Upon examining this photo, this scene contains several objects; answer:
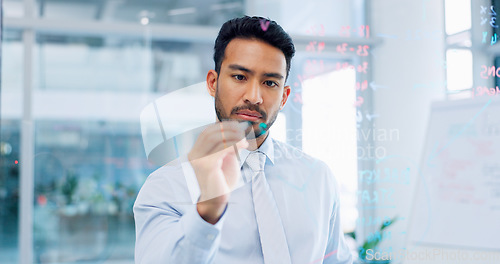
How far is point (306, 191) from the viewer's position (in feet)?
3.94

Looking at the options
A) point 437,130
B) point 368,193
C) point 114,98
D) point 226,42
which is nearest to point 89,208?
point 114,98

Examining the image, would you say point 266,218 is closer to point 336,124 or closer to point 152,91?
point 336,124

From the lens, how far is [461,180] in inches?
49.2

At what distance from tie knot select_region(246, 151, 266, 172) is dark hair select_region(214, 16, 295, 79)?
0.24 metres

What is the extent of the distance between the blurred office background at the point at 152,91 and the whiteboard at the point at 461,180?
217 mm

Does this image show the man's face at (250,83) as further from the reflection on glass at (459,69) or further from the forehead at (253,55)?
the reflection on glass at (459,69)

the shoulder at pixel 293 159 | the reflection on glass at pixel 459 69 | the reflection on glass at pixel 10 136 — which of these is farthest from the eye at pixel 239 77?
the reflection on glass at pixel 10 136

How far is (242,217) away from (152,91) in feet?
4.70

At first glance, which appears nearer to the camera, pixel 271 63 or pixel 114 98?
pixel 271 63

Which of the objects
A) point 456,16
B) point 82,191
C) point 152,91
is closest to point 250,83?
point 456,16

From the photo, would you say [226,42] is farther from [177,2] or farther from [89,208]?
[89,208]

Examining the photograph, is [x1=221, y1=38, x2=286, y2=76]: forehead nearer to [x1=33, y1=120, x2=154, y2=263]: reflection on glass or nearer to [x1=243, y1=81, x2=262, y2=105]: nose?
[x1=243, y1=81, x2=262, y2=105]: nose

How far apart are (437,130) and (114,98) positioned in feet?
6.12

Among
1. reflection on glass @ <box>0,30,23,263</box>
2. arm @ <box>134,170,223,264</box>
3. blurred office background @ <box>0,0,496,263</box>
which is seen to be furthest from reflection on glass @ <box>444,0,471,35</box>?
reflection on glass @ <box>0,30,23,263</box>
